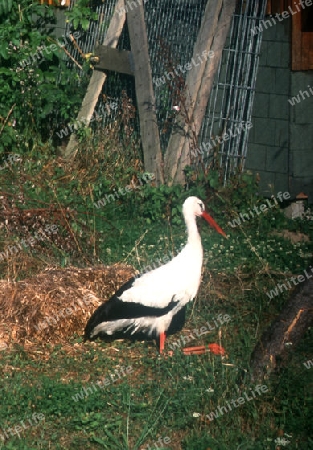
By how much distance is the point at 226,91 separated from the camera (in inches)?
396

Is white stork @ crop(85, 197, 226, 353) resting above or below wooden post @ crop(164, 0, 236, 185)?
below

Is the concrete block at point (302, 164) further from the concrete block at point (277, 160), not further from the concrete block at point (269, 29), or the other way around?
the concrete block at point (269, 29)

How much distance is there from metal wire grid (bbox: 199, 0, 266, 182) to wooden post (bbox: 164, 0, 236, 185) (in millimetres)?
313

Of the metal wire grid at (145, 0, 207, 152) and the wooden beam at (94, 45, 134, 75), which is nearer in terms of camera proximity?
the metal wire grid at (145, 0, 207, 152)

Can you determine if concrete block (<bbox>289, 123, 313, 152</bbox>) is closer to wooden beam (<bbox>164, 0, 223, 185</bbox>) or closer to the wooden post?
the wooden post

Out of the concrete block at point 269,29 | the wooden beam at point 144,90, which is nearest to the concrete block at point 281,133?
the concrete block at point 269,29

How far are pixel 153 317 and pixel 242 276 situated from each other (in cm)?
129

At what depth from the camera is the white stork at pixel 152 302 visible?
6656 millimetres

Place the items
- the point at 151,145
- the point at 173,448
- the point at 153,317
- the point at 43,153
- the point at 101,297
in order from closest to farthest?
the point at 173,448 → the point at 153,317 → the point at 101,297 → the point at 151,145 → the point at 43,153

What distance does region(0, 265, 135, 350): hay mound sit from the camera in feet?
22.2

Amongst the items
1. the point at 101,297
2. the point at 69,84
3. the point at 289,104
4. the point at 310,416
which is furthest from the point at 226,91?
the point at 310,416

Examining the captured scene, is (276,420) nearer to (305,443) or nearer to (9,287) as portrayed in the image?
(305,443)

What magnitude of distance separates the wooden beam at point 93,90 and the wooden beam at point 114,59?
20 centimetres

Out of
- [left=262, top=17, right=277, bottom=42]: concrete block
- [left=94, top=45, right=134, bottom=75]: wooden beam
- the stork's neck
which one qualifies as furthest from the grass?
[left=262, top=17, right=277, bottom=42]: concrete block
